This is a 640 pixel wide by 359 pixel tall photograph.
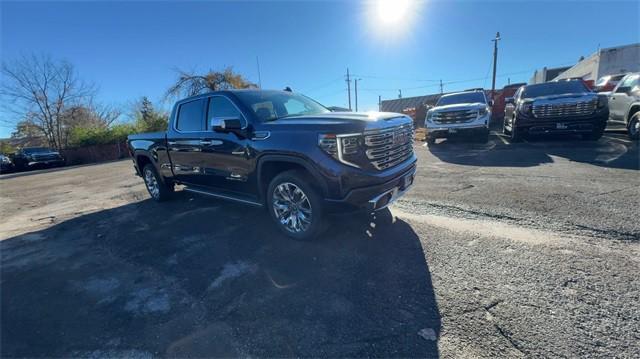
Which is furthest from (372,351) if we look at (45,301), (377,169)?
(45,301)

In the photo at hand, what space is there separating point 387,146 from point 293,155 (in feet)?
3.64

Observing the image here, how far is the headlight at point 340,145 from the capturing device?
10.5ft

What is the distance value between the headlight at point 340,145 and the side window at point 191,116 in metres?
2.55

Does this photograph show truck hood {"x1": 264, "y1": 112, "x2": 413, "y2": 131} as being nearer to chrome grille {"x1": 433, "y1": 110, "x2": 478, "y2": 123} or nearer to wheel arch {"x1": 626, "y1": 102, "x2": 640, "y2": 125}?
chrome grille {"x1": 433, "y1": 110, "x2": 478, "y2": 123}

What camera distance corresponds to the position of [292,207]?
3.75m

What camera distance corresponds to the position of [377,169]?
3398 mm

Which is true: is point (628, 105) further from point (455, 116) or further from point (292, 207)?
point (292, 207)

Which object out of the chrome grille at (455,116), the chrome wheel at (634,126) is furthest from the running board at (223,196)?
the chrome wheel at (634,126)

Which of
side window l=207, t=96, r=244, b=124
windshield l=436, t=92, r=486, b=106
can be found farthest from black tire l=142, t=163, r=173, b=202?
windshield l=436, t=92, r=486, b=106

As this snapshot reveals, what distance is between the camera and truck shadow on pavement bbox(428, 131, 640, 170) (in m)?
6.51

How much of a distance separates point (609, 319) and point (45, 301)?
15.5 ft

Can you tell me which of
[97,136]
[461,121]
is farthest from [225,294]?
[97,136]

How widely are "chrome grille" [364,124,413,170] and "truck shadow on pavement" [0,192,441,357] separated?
2.95 feet

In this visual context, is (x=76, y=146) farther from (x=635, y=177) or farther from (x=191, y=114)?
(x=635, y=177)
